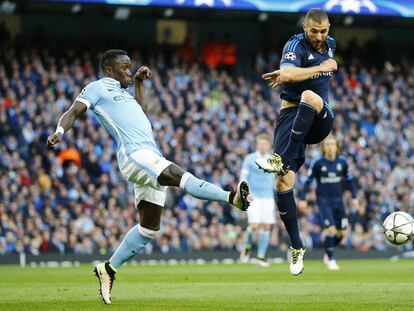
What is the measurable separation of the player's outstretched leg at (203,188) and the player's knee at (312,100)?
→ 169cm

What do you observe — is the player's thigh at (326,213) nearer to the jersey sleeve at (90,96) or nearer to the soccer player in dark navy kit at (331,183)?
the soccer player in dark navy kit at (331,183)

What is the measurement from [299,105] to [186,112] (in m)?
18.5

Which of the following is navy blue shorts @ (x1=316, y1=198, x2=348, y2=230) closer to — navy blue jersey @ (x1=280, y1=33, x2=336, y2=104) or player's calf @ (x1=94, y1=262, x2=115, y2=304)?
navy blue jersey @ (x1=280, y1=33, x2=336, y2=104)

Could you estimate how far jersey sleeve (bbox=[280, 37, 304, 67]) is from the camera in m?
11.2

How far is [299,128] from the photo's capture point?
11.1 metres

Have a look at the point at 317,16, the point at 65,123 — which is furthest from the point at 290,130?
the point at 65,123

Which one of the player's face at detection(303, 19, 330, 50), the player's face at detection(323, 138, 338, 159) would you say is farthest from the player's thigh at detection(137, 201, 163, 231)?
the player's face at detection(323, 138, 338, 159)

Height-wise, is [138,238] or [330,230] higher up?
[138,238]

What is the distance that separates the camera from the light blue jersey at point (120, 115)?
1087cm

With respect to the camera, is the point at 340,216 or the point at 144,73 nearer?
the point at 144,73

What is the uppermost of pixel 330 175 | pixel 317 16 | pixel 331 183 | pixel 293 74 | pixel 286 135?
pixel 317 16

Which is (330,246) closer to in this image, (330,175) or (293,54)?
(330,175)

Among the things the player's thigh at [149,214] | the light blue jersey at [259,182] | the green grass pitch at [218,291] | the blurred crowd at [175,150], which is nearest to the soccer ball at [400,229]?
the green grass pitch at [218,291]

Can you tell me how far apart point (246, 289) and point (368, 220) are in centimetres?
1591
